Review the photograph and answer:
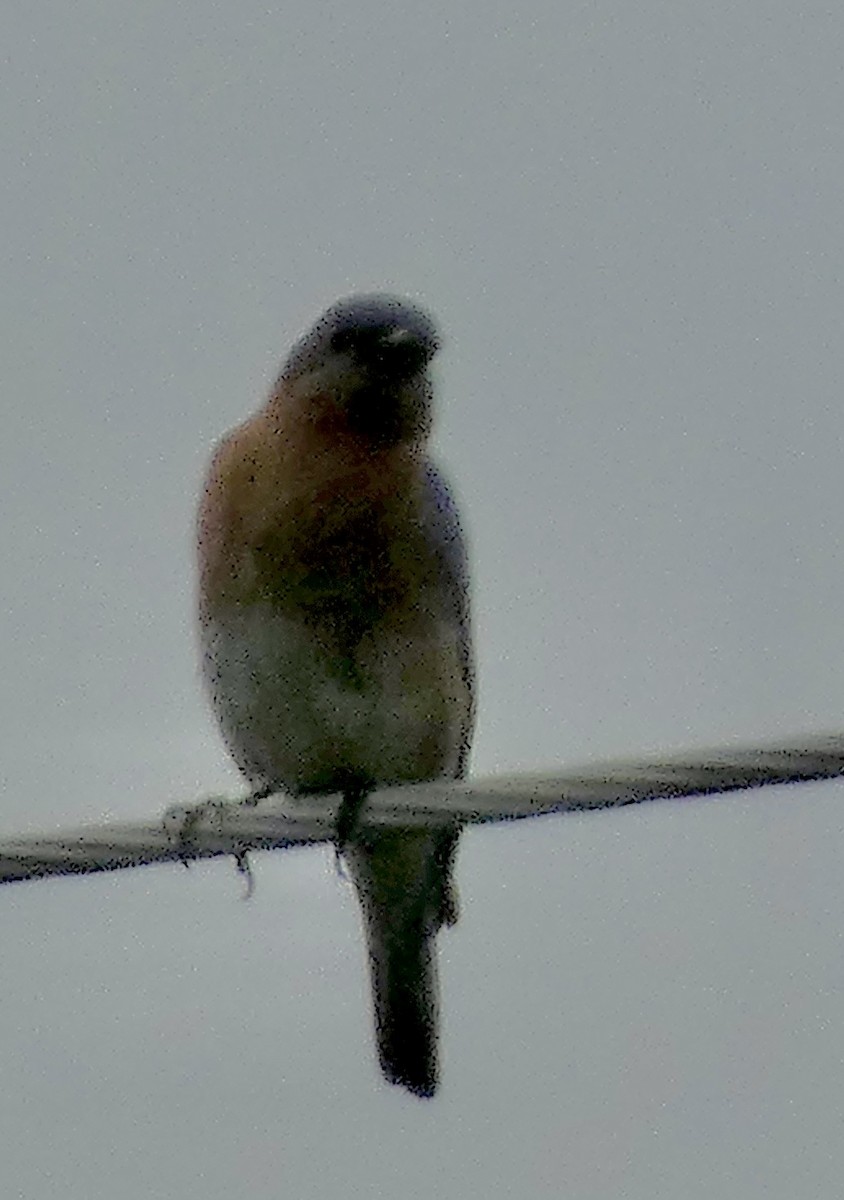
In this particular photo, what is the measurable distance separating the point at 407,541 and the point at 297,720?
2.24ft

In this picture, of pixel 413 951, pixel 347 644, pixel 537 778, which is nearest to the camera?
pixel 537 778

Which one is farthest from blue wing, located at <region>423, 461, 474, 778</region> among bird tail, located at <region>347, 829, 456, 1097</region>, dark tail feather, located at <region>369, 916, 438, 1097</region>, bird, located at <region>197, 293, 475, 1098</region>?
dark tail feather, located at <region>369, 916, 438, 1097</region>

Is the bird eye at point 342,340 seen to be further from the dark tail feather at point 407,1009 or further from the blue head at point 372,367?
the dark tail feather at point 407,1009

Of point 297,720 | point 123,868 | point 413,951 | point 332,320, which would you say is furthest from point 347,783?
point 123,868

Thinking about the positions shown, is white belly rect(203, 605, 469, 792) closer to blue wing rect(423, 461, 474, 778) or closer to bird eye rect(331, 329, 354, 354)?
blue wing rect(423, 461, 474, 778)

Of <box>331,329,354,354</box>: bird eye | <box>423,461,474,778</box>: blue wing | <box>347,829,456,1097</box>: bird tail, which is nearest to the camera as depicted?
<box>423,461,474,778</box>: blue wing

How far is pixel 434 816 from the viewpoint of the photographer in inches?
253

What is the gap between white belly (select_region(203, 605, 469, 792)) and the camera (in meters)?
9.03

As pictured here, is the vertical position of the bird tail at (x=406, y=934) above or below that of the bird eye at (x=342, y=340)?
below

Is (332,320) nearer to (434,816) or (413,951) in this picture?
(413,951)

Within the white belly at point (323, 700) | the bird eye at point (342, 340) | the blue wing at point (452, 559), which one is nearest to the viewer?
the white belly at point (323, 700)

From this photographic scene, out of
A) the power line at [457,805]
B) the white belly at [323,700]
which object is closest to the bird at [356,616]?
the white belly at [323,700]

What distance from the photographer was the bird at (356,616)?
29.7ft

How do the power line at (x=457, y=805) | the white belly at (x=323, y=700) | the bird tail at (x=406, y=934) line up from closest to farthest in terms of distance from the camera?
the power line at (x=457, y=805)
the white belly at (x=323, y=700)
the bird tail at (x=406, y=934)
